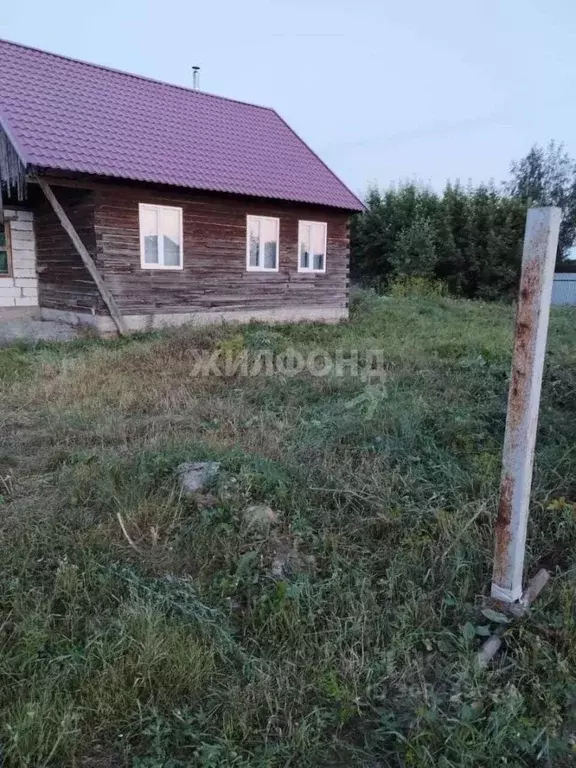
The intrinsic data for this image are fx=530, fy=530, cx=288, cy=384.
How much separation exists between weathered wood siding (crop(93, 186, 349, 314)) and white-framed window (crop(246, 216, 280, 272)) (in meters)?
0.13

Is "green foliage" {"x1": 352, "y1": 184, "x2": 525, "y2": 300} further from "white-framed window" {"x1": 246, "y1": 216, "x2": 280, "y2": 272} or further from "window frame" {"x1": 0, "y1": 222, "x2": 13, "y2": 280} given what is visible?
"window frame" {"x1": 0, "y1": 222, "x2": 13, "y2": 280}

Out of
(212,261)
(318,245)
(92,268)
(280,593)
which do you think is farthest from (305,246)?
(280,593)

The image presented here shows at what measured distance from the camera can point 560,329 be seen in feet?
35.0

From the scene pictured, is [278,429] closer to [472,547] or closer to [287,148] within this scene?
[472,547]

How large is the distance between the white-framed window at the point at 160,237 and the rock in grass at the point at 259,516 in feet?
26.3

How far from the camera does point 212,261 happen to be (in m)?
11.2

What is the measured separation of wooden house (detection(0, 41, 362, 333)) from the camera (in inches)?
368

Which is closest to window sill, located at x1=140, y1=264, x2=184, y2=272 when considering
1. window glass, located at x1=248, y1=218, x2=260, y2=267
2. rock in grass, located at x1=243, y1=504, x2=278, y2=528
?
window glass, located at x1=248, y1=218, x2=260, y2=267

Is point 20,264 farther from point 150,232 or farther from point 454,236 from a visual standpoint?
point 454,236

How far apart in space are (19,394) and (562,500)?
5250 millimetres

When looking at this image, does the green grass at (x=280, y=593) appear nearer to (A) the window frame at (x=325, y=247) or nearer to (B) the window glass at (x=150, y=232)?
(B) the window glass at (x=150, y=232)

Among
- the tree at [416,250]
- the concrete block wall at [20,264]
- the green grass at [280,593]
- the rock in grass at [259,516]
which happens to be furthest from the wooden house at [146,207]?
the rock in grass at [259,516]

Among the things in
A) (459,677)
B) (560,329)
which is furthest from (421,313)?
(459,677)

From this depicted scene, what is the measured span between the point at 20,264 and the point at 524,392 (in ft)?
35.9
